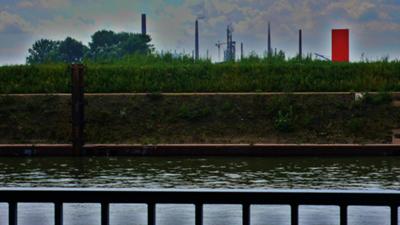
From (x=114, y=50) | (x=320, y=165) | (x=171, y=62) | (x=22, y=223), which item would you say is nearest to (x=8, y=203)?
(x=22, y=223)

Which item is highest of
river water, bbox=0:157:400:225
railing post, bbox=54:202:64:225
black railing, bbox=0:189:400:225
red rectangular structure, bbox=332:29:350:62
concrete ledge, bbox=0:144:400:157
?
red rectangular structure, bbox=332:29:350:62

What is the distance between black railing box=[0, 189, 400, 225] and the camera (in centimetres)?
447

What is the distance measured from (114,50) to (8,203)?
7807cm

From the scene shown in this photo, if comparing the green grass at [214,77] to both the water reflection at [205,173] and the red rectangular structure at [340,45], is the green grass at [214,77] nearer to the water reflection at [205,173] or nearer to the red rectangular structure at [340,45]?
the red rectangular structure at [340,45]

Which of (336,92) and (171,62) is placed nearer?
(336,92)

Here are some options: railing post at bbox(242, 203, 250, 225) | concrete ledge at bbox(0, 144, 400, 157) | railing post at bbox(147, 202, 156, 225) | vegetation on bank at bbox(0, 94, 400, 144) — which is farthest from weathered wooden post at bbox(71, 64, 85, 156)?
railing post at bbox(242, 203, 250, 225)

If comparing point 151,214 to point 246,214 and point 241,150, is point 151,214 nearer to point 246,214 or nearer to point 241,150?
point 246,214

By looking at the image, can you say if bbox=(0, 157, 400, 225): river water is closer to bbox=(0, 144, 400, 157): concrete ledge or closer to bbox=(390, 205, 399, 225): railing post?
bbox=(0, 144, 400, 157): concrete ledge

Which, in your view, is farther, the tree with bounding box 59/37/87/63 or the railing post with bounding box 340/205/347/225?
the tree with bounding box 59/37/87/63

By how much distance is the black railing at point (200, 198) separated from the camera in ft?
14.7

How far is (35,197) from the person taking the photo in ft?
15.3

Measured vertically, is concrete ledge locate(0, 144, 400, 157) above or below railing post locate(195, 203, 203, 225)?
below

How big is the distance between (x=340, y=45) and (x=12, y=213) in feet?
132

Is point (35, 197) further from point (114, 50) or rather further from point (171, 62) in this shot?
point (114, 50)
